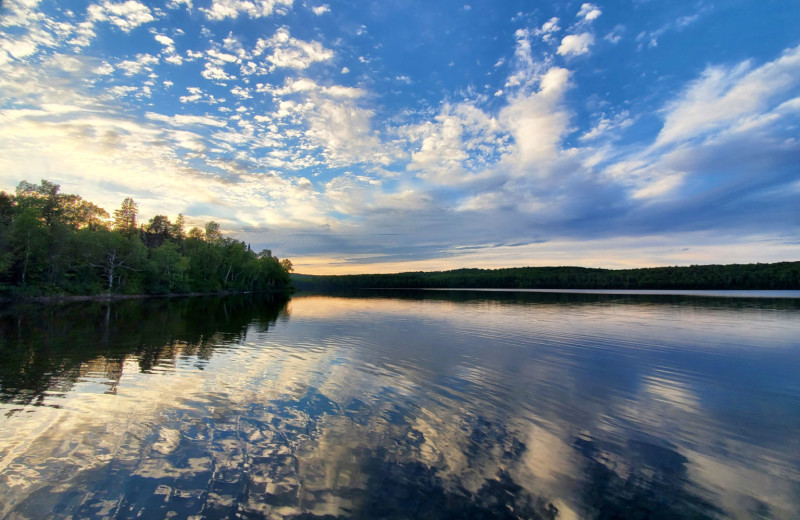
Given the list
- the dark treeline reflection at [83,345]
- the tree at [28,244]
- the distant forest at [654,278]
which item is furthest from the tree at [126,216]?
the distant forest at [654,278]

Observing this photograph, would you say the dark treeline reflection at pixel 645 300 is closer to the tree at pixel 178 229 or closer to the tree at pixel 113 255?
the tree at pixel 113 255

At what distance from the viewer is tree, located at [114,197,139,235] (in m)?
90.8

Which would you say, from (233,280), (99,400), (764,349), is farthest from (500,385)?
(233,280)

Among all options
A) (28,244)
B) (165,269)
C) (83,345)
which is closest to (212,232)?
(165,269)

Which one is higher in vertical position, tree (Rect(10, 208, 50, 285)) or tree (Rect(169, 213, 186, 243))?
tree (Rect(169, 213, 186, 243))

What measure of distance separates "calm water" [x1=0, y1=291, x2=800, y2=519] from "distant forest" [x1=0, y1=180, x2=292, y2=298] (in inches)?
1779

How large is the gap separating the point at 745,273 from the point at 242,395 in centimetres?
15432

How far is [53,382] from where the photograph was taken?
12.4 meters

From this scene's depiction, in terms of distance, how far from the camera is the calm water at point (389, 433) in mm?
6359

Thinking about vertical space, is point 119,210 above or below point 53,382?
above

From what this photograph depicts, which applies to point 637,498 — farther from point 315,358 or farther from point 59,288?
point 59,288

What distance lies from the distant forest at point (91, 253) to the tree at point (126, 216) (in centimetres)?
4

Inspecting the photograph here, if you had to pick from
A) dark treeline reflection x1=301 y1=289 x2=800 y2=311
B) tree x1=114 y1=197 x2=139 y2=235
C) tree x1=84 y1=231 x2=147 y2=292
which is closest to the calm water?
dark treeline reflection x1=301 y1=289 x2=800 y2=311

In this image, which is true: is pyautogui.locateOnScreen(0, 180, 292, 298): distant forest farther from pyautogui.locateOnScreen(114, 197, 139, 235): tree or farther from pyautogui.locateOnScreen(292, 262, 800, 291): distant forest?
pyautogui.locateOnScreen(292, 262, 800, 291): distant forest
